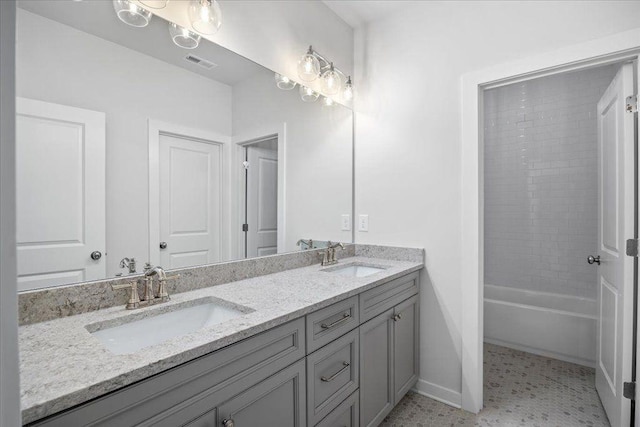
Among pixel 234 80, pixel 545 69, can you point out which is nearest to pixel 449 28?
pixel 545 69

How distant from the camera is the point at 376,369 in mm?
1679

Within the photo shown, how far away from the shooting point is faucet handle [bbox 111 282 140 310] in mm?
1160

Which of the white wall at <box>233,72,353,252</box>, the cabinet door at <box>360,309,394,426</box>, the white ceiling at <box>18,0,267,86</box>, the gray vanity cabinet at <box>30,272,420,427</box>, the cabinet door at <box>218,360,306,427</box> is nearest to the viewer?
the gray vanity cabinet at <box>30,272,420,427</box>

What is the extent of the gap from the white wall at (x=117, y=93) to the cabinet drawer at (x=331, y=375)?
0.83m

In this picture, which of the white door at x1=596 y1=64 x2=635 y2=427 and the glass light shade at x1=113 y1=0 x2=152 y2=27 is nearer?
the glass light shade at x1=113 y1=0 x2=152 y2=27

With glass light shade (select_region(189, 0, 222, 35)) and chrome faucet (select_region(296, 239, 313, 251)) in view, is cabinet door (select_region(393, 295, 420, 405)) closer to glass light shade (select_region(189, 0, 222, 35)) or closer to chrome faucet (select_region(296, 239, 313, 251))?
chrome faucet (select_region(296, 239, 313, 251))

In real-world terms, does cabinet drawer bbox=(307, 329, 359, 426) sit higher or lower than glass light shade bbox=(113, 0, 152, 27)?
lower

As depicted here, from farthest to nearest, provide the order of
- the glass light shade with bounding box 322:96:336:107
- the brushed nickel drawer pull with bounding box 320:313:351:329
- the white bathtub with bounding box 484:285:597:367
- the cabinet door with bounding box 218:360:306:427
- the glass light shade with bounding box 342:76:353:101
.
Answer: the white bathtub with bounding box 484:285:597:367
the glass light shade with bounding box 342:76:353:101
the glass light shade with bounding box 322:96:336:107
the brushed nickel drawer pull with bounding box 320:313:351:329
the cabinet door with bounding box 218:360:306:427

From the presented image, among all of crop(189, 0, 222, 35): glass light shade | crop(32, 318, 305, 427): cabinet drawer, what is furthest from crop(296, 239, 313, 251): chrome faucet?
crop(189, 0, 222, 35): glass light shade

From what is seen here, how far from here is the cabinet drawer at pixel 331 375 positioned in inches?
49.2

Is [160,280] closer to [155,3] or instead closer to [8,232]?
[8,232]

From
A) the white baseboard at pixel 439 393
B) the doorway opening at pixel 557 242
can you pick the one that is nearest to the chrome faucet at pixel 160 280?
the white baseboard at pixel 439 393

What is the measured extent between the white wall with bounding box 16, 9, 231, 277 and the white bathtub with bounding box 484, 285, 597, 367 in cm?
294

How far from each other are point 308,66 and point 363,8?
0.69 meters
